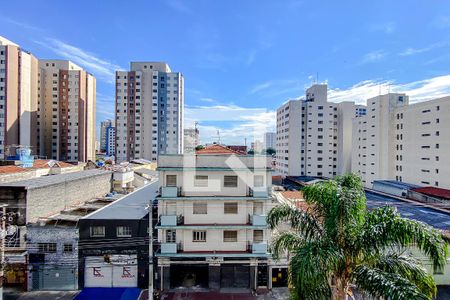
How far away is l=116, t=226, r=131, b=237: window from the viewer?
53.6 feet

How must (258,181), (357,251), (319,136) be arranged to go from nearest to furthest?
(357,251)
(258,181)
(319,136)

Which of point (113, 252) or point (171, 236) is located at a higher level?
point (171, 236)

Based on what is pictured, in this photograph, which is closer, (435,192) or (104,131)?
(435,192)

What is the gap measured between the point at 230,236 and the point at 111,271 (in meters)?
8.03

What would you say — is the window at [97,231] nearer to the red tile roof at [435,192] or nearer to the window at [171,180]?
the window at [171,180]

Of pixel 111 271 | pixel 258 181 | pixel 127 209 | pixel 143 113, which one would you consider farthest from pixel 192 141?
pixel 258 181

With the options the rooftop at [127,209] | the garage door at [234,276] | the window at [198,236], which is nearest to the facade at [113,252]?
the rooftop at [127,209]

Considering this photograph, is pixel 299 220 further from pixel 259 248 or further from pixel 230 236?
pixel 230 236

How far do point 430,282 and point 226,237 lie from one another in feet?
37.8

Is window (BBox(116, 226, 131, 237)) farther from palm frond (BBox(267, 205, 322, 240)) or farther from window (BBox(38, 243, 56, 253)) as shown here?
palm frond (BBox(267, 205, 322, 240))

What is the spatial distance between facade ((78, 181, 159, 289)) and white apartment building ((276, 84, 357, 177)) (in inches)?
2041

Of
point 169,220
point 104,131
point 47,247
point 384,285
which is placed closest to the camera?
point 384,285

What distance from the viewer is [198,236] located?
16.4 metres

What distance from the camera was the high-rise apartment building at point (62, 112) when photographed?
68156 millimetres
